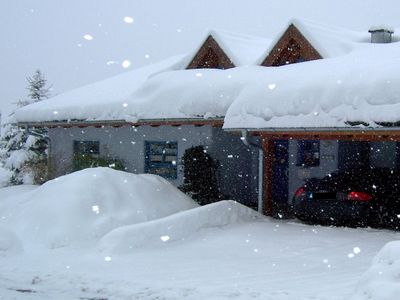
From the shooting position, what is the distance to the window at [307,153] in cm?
1739

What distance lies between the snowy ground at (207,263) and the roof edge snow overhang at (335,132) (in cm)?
174

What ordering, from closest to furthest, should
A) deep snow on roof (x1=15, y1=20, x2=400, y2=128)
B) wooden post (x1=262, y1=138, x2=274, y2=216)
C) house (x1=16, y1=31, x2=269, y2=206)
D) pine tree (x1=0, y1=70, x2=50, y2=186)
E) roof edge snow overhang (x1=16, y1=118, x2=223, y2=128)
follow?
1. deep snow on roof (x1=15, y1=20, x2=400, y2=128)
2. wooden post (x1=262, y1=138, x2=274, y2=216)
3. roof edge snow overhang (x1=16, y1=118, x2=223, y2=128)
4. house (x1=16, y1=31, x2=269, y2=206)
5. pine tree (x1=0, y1=70, x2=50, y2=186)

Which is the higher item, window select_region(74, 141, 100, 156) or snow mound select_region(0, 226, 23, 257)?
window select_region(74, 141, 100, 156)

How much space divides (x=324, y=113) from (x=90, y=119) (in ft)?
29.3

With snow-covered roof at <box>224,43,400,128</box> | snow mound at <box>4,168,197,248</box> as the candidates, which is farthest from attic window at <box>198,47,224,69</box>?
snow mound at <box>4,168,197,248</box>

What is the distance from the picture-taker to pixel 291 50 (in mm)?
16453

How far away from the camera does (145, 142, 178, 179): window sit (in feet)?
59.0

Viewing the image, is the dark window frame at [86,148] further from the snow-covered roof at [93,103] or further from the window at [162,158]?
the window at [162,158]

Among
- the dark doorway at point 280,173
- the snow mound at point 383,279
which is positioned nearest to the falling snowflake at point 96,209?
the snow mound at point 383,279

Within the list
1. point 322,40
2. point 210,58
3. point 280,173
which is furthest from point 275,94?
point 210,58

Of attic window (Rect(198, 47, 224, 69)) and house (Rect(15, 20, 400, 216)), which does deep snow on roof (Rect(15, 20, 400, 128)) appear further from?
attic window (Rect(198, 47, 224, 69))

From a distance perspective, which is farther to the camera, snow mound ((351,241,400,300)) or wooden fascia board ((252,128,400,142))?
wooden fascia board ((252,128,400,142))

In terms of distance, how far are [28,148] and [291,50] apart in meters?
12.7

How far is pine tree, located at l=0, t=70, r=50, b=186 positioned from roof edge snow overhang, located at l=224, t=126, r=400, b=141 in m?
9.45
